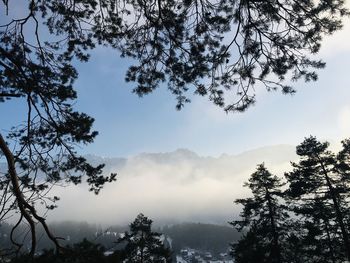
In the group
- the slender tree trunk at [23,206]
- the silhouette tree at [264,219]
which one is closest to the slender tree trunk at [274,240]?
the silhouette tree at [264,219]

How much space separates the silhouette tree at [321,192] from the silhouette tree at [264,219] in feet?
4.37

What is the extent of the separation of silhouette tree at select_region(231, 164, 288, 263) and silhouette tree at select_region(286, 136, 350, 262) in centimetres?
133

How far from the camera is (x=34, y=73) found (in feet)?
21.6

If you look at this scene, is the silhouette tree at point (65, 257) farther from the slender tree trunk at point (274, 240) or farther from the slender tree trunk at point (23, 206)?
the slender tree trunk at point (274, 240)

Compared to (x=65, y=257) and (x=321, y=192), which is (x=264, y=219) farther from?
(x=65, y=257)

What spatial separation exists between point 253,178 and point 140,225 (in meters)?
12.0

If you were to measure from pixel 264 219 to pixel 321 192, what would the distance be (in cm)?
445

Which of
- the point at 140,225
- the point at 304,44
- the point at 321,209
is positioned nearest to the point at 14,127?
the point at 304,44

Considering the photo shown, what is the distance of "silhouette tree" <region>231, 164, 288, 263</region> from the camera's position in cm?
2386

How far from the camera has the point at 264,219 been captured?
24.5 meters

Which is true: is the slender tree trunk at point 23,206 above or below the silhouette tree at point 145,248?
above

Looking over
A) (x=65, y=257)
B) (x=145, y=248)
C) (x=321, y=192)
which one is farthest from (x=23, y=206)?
(x=145, y=248)

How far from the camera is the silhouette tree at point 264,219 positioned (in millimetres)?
23859

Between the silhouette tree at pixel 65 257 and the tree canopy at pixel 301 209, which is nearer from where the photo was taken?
the silhouette tree at pixel 65 257
